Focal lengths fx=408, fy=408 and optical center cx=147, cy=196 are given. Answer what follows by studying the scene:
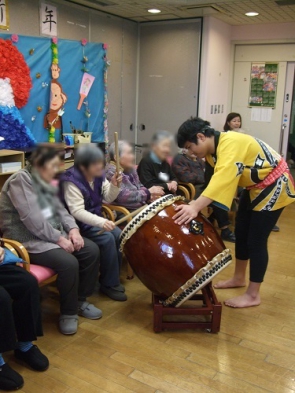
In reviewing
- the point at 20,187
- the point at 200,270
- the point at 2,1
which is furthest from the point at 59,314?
the point at 2,1

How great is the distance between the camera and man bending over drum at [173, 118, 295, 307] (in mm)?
2102

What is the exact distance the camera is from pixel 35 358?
1942 millimetres

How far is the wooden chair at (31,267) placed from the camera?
1.97 metres

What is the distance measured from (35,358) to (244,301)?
1314 millimetres

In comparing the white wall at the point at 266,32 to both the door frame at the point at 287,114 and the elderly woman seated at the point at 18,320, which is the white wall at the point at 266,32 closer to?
the door frame at the point at 287,114

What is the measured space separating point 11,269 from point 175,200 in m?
0.89

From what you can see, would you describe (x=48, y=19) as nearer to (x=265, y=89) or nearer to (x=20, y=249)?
(x=20, y=249)

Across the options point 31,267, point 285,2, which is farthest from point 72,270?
point 285,2

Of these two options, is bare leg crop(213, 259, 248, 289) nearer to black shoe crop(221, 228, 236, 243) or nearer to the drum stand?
the drum stand

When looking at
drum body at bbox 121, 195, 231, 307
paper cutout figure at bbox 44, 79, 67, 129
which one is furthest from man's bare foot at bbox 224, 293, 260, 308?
paper cutout figure at bbox 44, 79, 67, 129

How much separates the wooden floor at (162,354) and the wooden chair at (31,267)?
0.36 meters

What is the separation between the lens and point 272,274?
3.08 metres

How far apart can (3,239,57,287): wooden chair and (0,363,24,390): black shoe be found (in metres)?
0.43

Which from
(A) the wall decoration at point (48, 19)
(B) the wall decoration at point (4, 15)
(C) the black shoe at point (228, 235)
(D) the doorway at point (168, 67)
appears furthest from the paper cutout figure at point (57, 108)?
(A) the wall decoration at point (48, 19)
